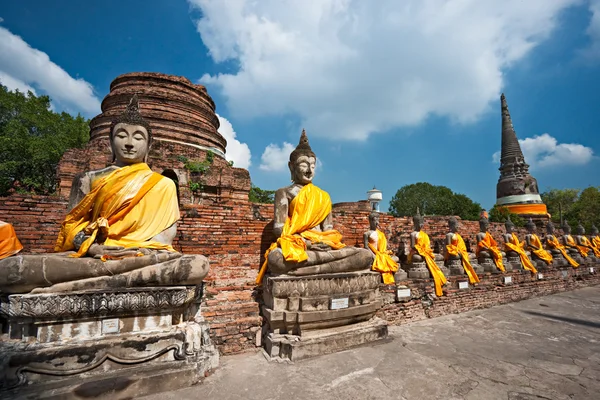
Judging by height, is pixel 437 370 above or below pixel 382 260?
below

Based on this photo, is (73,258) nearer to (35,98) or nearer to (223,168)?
(223,168)

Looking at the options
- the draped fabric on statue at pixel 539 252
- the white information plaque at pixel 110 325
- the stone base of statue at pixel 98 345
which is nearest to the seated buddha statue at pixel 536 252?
the draped fabric on statue at pixel 539 252

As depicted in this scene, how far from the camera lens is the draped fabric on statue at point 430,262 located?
5.65 meters

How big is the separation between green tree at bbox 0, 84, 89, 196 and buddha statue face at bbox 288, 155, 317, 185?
1209cm

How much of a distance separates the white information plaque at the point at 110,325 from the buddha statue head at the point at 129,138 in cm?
192

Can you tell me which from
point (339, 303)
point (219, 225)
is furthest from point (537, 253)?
point (219, 225)

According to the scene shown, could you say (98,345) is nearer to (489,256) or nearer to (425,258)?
(425,258)

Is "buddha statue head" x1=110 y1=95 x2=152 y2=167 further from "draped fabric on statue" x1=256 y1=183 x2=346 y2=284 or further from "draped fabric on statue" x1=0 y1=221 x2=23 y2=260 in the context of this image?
"draped fabric on statue" x1=256 y1=183 x2=346 y2=284

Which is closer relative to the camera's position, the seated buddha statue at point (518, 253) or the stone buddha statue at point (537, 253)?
the seated buddha statue at point (518, 253)

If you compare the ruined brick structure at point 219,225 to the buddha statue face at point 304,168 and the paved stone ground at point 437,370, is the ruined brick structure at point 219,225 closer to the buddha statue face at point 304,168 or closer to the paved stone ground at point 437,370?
the paved stone ground at point 437,370

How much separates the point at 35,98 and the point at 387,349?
25.7 meters

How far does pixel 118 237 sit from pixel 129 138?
50.7 inches

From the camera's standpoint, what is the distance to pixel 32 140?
14797 mm

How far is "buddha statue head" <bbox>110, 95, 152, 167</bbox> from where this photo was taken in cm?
354
